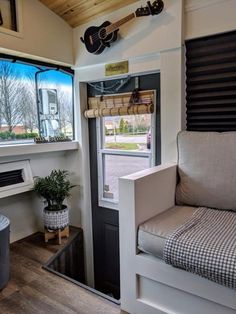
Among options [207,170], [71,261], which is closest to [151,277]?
[207,170]

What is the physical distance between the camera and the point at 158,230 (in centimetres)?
134

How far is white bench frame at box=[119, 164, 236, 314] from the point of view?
1217 millimetres

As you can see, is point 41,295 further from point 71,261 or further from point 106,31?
point 106,31

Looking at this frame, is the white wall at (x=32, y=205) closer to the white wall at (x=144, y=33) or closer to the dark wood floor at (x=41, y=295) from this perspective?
the dark wood floor at (x=41, y=295)

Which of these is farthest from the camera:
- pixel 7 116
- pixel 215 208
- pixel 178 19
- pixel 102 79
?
pixel 102 79

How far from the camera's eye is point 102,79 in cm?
247

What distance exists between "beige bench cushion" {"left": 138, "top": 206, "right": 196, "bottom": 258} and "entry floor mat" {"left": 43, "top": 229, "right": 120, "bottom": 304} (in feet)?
3.25

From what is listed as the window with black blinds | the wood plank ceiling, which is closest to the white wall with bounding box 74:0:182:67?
the wood plank ceiling

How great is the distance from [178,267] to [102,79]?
1.84m

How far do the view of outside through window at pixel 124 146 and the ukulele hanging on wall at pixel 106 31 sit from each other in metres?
0.67

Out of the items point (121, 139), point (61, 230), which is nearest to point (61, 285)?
point (61, 230)

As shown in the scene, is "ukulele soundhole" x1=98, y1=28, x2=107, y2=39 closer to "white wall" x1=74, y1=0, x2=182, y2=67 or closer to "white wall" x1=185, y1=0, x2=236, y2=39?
"white wall" x1=74, y1=0, x2=182, y2=67

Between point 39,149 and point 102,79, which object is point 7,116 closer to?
point 39,149

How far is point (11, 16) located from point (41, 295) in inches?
82.5
